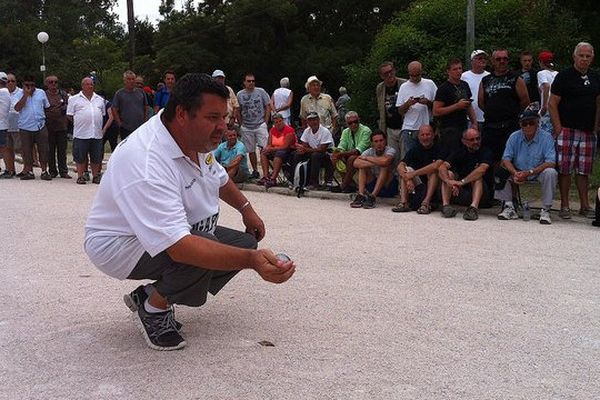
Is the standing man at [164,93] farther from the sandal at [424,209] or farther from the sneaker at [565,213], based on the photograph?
the sneaker at [565,213]

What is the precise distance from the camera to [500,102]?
877 centimetres

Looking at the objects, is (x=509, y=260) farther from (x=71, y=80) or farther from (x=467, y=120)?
(x=71, y=80)

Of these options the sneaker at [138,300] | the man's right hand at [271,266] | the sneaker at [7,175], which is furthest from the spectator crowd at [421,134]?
the man's right hand at [271,266]

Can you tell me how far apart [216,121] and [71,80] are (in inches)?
1499

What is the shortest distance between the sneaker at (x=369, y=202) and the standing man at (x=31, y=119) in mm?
6770

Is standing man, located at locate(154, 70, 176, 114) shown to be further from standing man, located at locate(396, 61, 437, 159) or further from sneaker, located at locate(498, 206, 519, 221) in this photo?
sneaker, located at locate(498, 206, 519, 221)

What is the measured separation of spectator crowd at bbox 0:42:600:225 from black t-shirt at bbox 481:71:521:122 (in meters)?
0.01

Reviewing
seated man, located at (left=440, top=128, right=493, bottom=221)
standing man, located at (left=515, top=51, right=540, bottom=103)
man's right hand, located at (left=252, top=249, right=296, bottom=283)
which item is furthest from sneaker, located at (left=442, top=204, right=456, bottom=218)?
man's right hand, located at (left=252, top=249, right=296, bottom=283)

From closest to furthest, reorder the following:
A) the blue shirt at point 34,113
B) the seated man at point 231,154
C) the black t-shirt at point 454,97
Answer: the black t-shirt at point 454,97, the seated man at point 231,154, the blue shirt at point 34,113

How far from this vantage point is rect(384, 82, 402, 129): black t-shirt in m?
9.97

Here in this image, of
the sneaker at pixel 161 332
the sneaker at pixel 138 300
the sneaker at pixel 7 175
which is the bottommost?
the sneaker at pixel 7 175

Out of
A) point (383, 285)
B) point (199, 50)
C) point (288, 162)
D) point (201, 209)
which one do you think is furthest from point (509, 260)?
point (199, 50)

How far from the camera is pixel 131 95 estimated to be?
12578mm

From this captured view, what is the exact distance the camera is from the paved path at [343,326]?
3428 millimetres
